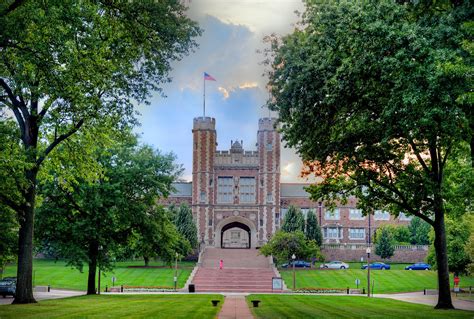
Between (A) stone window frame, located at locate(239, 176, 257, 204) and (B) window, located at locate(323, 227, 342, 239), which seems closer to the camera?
(A) stone window frame, located at locate(239, 176, 257, 204)

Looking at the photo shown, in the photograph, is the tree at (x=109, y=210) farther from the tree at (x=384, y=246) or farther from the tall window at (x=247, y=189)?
the tree at (x=384, y=246)

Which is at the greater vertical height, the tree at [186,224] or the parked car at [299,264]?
the tree at [186,224]

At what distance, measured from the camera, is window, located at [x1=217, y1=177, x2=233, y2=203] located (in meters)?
74.1

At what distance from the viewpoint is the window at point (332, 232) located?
8062 cm

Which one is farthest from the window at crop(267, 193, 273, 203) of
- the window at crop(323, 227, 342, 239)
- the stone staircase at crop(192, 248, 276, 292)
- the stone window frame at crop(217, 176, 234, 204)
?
the window at crop(323, 227, 342, 239)

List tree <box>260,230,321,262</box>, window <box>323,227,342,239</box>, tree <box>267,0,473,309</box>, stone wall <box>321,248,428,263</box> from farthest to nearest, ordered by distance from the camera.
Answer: window <box>323,227,342,239</box> < stone wall <box>321,248,428,263</box> < tree <box>260,230,321,262</box> < tree <box>267,0,473,309</box>

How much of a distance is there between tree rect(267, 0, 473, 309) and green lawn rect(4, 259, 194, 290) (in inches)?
1222

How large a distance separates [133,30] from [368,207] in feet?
49.0

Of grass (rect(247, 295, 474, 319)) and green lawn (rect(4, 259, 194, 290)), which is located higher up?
grass (rect(247, 295, 474, 319))

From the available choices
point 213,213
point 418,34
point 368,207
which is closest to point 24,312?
point 418,34

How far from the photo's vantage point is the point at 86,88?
19875 mm

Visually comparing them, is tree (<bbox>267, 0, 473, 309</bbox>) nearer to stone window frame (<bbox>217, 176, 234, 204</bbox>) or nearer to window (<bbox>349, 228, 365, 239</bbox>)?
stone window frame (<bbox>217, 176, 234, 204</bbox>)

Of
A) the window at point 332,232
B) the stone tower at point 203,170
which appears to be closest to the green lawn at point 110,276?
the stone tower at point 203,170

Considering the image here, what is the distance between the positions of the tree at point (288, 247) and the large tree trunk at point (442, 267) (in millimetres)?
32238
